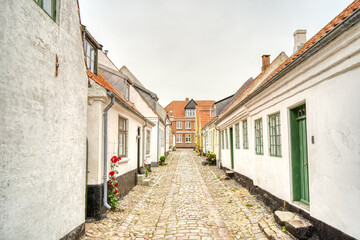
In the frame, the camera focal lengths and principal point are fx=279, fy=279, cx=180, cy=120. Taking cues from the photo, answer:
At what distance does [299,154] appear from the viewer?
585 centimetres

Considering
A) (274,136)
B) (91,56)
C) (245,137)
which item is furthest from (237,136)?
(91,56)

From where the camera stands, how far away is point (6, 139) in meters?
2.85

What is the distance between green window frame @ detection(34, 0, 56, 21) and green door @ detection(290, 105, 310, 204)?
4.69 metres

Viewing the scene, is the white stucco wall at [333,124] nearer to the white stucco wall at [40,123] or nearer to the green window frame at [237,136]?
the white stucco wall at [40,123]

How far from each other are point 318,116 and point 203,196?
211 inches

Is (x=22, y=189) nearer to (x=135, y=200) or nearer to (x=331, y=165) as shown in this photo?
(x=331, y=165)

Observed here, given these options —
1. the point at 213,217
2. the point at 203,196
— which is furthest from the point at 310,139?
the point at 203,196

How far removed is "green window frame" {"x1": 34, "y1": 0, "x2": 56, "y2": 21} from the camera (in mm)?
3678

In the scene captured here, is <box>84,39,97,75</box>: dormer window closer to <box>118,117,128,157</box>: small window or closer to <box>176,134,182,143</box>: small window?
<box>118,117,128,157</box>: small window

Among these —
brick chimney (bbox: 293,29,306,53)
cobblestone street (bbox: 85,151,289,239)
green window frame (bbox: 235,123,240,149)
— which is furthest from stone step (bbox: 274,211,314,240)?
brick chimney (bbox: 293,29,306,53)

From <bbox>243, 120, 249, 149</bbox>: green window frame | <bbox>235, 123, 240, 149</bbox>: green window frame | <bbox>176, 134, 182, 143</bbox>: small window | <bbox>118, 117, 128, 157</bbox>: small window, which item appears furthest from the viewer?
<bbox>176, 134, 182, 143</bbox>: small window

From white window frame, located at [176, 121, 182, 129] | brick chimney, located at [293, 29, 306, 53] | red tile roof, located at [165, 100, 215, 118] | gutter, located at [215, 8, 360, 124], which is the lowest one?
gutter, located at [215, 8, 360, 124]

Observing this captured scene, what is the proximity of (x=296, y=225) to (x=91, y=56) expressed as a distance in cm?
691

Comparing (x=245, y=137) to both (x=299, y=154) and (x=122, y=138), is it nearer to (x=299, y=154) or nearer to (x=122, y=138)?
(x=122, y=138)
